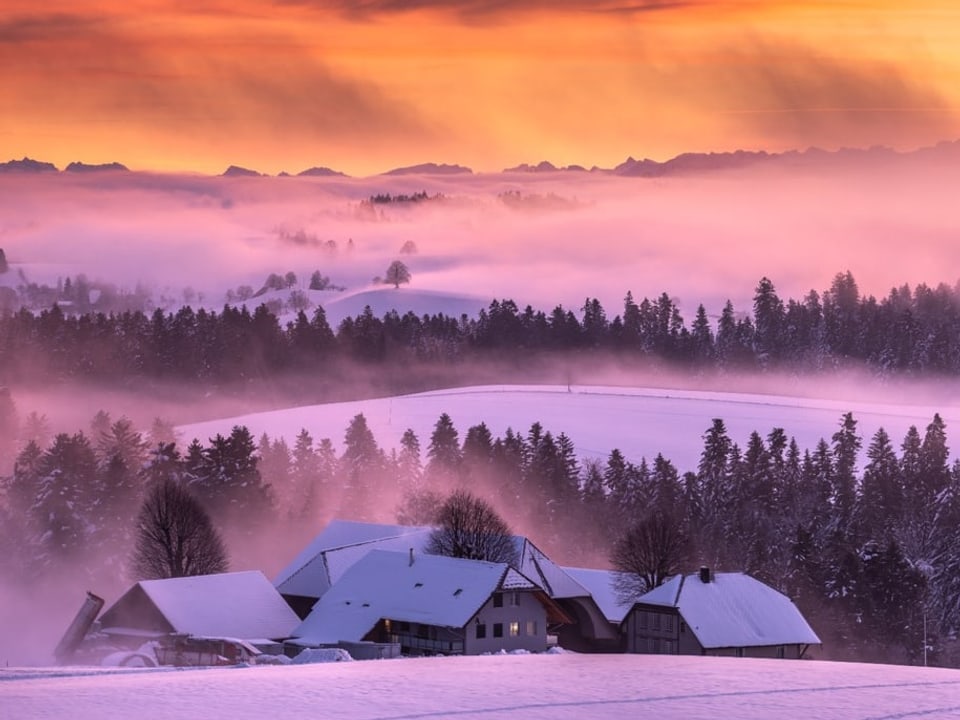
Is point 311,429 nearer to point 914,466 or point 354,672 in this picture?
point 914,466

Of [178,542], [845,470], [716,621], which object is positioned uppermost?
[845,470]

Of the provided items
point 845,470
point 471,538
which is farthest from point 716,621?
point 845,470

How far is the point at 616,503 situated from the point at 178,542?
47.9m

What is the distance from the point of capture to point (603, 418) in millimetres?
163625

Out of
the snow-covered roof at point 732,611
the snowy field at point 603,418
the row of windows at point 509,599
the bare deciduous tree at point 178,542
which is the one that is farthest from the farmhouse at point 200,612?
the snowy field at point 603,418

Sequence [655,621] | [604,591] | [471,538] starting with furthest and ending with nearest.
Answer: [471,538] < [604,591] < [655,621]

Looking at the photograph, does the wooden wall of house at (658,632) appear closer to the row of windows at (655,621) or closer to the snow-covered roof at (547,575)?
the row of windows at (655,621)

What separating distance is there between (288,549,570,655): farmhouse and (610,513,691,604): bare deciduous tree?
13.3 metres

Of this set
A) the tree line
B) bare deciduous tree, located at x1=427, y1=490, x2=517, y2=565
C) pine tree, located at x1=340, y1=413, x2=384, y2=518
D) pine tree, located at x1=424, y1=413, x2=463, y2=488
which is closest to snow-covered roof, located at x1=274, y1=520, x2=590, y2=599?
bare deciduous tree, located at x1=427, y1=490, x2=517, y2=565

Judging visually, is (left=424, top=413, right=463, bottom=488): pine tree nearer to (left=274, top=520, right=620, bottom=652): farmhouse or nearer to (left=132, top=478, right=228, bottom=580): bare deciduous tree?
(left=132, top=478, right=228, bottom=580): bare deciduous tree

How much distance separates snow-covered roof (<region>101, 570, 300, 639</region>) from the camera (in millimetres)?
68625

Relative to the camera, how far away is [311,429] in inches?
6526

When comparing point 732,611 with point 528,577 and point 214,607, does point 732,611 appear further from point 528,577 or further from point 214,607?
point 214,607

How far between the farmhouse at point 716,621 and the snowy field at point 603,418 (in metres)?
66.8
